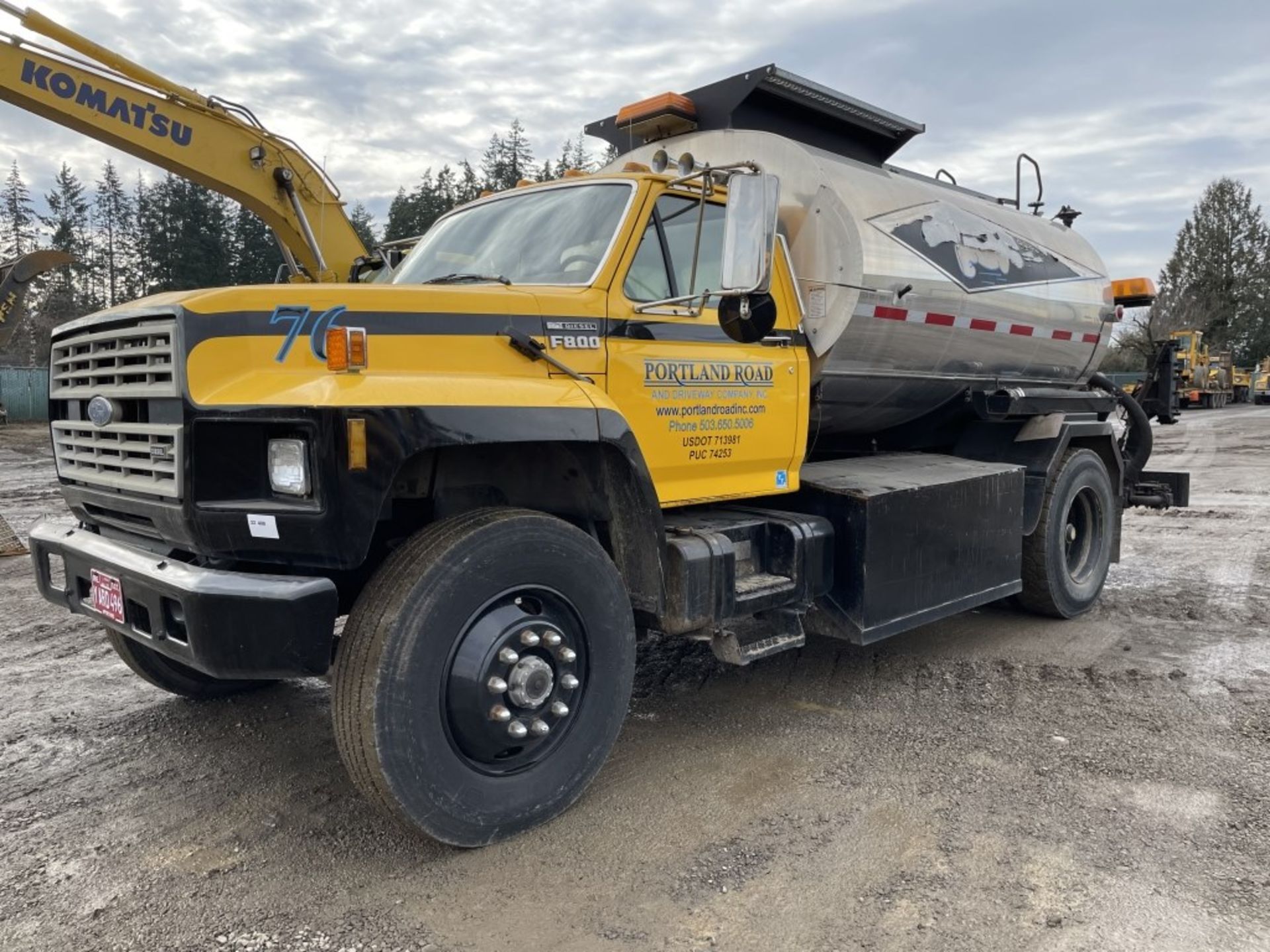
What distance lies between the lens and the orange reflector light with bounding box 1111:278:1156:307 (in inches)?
289

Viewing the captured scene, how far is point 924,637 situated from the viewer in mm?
6070

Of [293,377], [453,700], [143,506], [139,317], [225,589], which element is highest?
[139,317]

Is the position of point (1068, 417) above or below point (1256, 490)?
above

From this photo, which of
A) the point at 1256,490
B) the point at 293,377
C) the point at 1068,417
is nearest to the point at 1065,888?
the point at 293,377

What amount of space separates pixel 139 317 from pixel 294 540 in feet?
3.18

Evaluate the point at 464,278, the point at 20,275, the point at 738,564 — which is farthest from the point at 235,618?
the point at 20,275

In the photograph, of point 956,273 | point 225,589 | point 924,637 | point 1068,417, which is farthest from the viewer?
point 1068,417

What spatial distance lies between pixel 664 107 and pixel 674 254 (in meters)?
1.56

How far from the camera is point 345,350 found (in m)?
3.03

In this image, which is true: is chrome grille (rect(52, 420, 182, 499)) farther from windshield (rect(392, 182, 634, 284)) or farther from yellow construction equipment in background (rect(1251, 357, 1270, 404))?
yellow construction equipment in background (rect(1251, 357, 1270, 404))

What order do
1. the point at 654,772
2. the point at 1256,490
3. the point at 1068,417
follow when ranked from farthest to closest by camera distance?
the point at 1256,490, the point at 1068,417, the point at 654,772

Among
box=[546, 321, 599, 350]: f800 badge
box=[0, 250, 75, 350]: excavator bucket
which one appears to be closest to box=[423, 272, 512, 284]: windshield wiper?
box=[546, 321, 599, 350]: f800 badge

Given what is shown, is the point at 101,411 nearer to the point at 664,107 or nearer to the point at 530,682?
the point at 530,682

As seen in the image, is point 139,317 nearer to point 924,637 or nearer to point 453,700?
point 453,700
